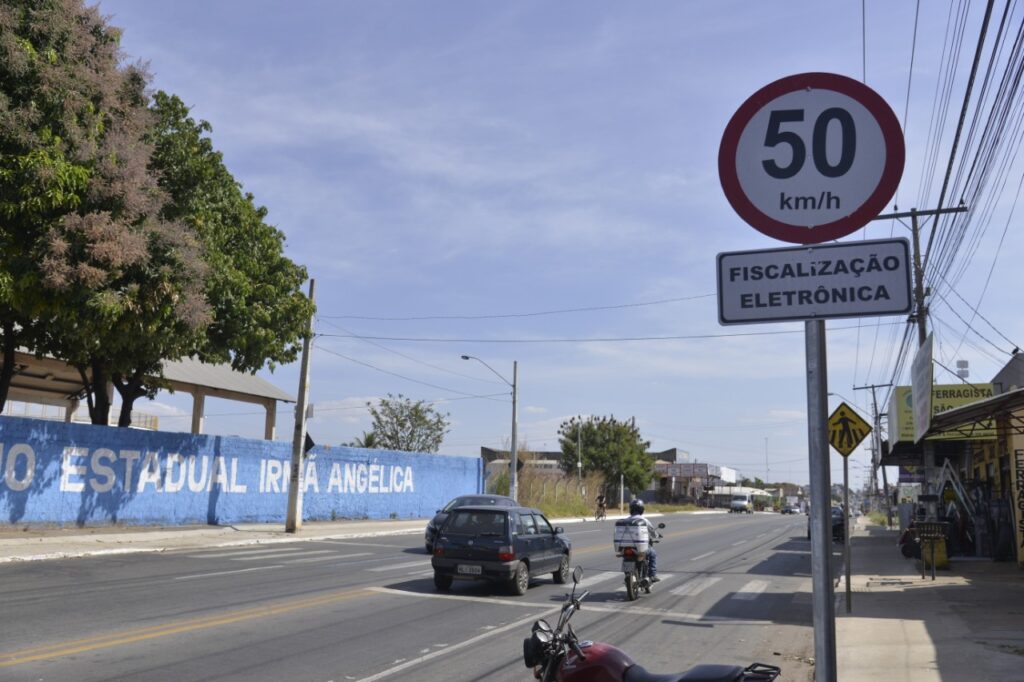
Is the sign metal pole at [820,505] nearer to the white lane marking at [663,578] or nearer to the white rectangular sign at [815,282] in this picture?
the white rectangular sign at [815,282]

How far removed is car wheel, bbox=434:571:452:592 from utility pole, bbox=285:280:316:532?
1450cm

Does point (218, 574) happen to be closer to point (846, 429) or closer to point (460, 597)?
point (460, 597)

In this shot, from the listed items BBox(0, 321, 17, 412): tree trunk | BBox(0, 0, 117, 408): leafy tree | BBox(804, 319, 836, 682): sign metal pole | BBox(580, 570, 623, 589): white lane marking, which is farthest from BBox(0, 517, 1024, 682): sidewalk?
BBox(804, 319, 836, 682): sign metal pole

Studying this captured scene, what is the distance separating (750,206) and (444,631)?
29.3 ft

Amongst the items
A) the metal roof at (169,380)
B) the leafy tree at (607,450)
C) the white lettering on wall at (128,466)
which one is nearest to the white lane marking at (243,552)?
the white lettering on wall at (128,466)

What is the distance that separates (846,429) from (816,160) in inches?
465

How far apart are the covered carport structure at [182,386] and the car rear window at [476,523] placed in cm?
1582

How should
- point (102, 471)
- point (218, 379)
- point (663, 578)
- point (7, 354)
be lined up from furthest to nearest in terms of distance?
1. point (218, 379)
2. point (102, 471)
3. point (7, 354)
4. point (663, 578)

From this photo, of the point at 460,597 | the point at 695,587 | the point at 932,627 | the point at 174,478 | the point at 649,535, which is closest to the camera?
the point at 932,627

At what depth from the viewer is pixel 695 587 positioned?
56.6 ft

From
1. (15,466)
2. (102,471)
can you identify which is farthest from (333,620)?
(102,471)

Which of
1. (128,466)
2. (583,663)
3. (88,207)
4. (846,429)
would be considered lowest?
(583,663)

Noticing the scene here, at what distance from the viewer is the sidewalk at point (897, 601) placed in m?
9.23

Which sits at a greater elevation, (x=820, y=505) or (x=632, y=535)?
(x=820, y=505)
